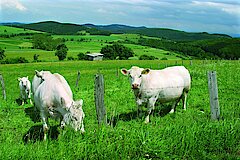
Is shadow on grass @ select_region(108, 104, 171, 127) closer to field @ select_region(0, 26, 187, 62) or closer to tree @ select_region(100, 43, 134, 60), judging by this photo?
field @ select_region(0, 26, 187, 62)

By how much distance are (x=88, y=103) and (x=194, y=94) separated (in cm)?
500

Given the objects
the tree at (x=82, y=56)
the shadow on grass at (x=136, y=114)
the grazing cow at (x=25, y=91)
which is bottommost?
the tree at (x=82, y=56)

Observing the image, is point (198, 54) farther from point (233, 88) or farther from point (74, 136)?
point (74, 136)

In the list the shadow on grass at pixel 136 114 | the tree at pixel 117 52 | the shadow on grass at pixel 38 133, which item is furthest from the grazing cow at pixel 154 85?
the tree at pixel 117 52

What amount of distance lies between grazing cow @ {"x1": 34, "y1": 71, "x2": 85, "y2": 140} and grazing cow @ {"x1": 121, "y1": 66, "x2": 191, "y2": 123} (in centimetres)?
248

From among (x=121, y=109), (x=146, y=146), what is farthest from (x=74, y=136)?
(x=121, y=109)

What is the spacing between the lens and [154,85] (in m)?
11.0

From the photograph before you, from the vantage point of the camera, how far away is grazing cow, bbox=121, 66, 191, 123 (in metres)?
10.5

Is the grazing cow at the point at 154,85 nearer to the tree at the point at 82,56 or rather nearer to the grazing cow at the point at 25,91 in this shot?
the grazing cow at the point at 25,91

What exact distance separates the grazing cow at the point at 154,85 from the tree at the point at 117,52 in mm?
88197

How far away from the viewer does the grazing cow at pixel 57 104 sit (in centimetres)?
753

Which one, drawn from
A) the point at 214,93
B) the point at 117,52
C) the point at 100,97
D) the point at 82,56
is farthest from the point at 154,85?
the point at 117,52

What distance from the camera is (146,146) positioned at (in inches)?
256

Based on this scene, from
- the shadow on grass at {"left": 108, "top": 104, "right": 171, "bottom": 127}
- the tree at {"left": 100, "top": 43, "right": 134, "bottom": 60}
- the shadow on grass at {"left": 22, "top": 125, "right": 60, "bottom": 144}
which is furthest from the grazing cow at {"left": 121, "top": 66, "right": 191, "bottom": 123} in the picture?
the tree at {"left": 100, "top": 43, "right": 134, "bottom": 60}
